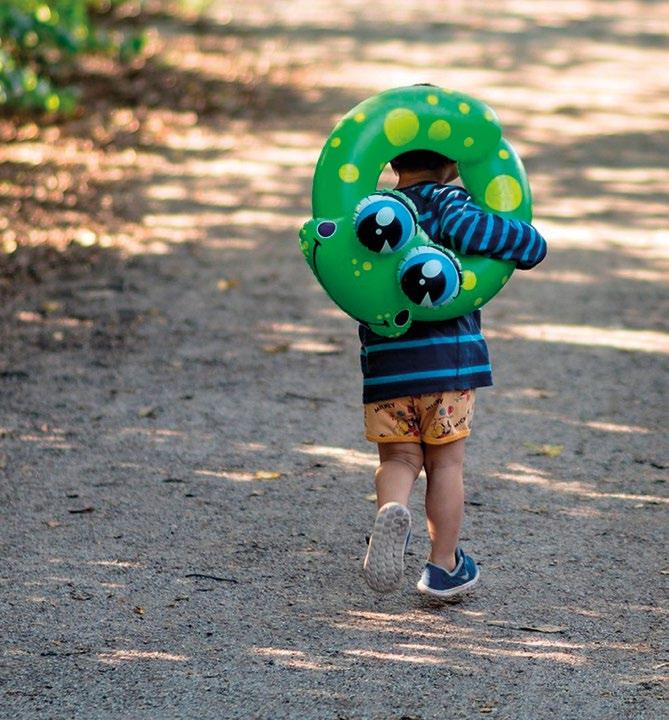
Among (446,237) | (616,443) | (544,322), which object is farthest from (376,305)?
(544,322)

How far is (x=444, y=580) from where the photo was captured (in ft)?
13.7

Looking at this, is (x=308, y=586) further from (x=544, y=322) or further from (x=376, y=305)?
(x=544, y=322)

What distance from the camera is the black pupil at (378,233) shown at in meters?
3.84

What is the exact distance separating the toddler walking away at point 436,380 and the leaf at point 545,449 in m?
1.31

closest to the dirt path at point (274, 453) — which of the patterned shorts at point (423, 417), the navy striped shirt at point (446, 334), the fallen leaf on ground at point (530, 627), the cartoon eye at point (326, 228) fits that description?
the fallen leaf on ground at point (530, 627)

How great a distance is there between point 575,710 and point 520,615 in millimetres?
591

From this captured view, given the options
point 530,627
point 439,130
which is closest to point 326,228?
point 439,130

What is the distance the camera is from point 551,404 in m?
5.97

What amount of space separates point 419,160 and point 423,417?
2.63 feet

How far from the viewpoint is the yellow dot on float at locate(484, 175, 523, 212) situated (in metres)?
4.10

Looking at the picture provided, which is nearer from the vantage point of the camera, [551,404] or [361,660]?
[361,660]

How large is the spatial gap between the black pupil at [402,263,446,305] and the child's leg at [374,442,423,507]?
1.72 feet

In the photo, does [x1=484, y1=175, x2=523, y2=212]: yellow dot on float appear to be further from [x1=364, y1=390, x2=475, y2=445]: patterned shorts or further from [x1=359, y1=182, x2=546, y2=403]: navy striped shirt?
[x1=364, y1=390, x2=475, y2=445]: patterned shorts

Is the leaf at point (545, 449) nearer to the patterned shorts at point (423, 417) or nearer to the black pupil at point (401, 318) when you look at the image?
the patterned shorts at point (423, 417)
